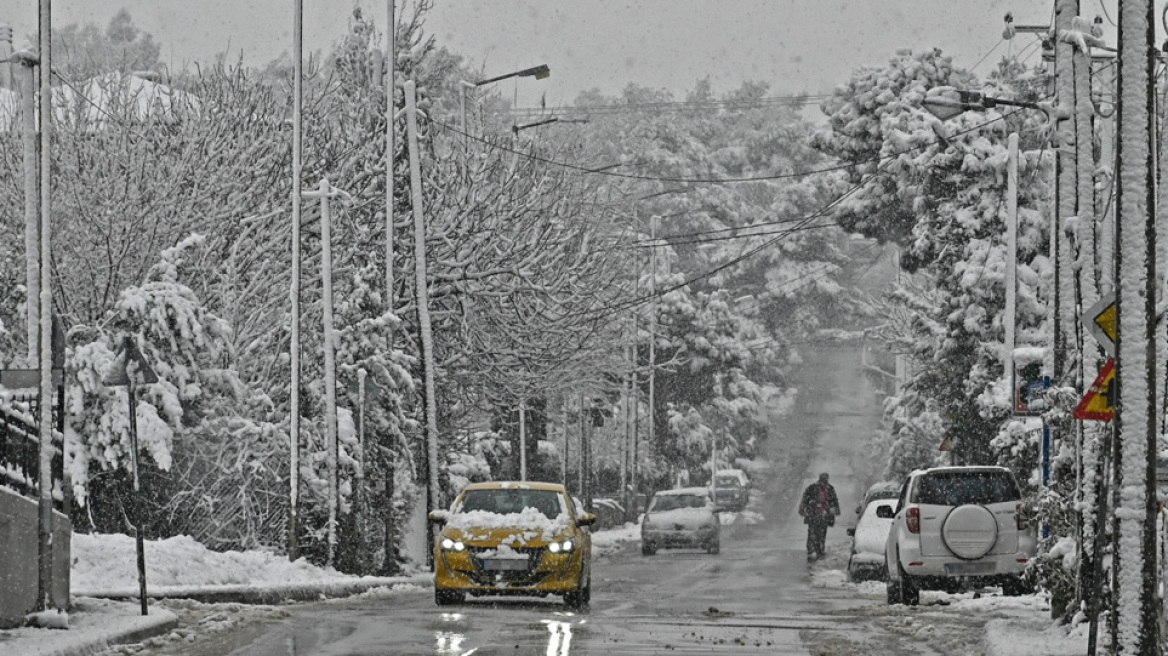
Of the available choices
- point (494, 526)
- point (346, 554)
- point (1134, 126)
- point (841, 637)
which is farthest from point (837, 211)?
point (1134, 126)

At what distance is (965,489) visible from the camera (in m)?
21.5

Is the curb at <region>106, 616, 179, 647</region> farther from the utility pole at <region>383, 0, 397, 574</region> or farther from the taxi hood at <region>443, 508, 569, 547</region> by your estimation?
the utility pole at <region>383, 0, 397, 574</region>

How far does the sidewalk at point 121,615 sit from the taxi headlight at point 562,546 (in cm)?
364

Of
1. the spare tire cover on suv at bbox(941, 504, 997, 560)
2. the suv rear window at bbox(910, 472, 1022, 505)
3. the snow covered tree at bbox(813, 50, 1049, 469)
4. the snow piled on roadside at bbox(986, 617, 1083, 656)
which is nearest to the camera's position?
the snow piled on roadside at bbox(986, 617, 1083, 656)

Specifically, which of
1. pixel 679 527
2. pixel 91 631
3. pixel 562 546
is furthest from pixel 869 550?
pixel 91 631

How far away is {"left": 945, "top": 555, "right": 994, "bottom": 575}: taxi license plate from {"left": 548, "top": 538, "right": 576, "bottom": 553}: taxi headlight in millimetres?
4238

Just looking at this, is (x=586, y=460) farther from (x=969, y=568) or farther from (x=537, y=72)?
(x=969, y=568)

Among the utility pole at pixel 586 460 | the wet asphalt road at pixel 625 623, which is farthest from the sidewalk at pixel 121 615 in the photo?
the utility pole at pixel 586 460

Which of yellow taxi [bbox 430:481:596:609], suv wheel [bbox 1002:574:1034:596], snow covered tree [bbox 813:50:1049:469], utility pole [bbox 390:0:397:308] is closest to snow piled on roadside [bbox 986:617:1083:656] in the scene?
suv wheel [bbox 1002:574:1034:596]

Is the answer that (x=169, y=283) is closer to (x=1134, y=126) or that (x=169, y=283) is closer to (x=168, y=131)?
(x=168, y=131)

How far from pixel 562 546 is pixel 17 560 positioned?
253 inches

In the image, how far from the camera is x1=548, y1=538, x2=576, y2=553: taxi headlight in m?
20.1

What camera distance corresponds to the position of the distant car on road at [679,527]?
41250 mm

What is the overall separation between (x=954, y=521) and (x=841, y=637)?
4.80m
